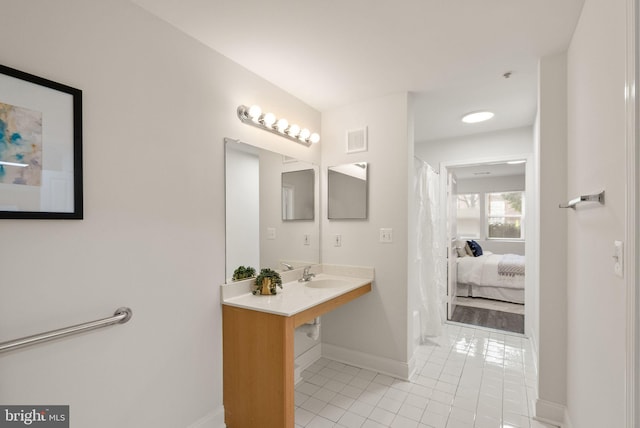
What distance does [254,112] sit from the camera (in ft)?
6.82

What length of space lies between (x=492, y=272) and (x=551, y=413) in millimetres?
2998

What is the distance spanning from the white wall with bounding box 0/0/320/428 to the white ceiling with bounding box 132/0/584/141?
0.24 m

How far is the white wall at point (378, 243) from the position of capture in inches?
97.0

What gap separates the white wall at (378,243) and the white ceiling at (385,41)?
0.81ft

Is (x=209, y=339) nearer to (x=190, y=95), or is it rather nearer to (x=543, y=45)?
(x=190, y=95)

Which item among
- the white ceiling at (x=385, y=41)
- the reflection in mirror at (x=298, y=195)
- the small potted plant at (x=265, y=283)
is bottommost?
the small potted plant at (x=265, y=283)

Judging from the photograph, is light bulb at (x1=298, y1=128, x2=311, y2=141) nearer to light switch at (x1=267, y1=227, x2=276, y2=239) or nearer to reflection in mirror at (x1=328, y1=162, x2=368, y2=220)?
reflection in mirror at (x1=328, y1=162, x2=368, y2=220)

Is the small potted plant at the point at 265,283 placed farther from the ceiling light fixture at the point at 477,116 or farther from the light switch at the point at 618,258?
the ceiling light fixture at the point at 477,116

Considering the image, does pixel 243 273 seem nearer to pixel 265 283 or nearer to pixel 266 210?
pixel 265 283

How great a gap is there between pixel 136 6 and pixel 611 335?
241 centimetres

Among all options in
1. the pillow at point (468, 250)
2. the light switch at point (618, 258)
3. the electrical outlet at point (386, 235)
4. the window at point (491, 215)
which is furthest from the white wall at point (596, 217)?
the window at point (491, 215)

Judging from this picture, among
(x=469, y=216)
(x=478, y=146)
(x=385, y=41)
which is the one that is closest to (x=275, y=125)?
(x=385, y=41)

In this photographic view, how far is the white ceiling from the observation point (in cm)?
149

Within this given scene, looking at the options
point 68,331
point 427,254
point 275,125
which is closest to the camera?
point 68,331
